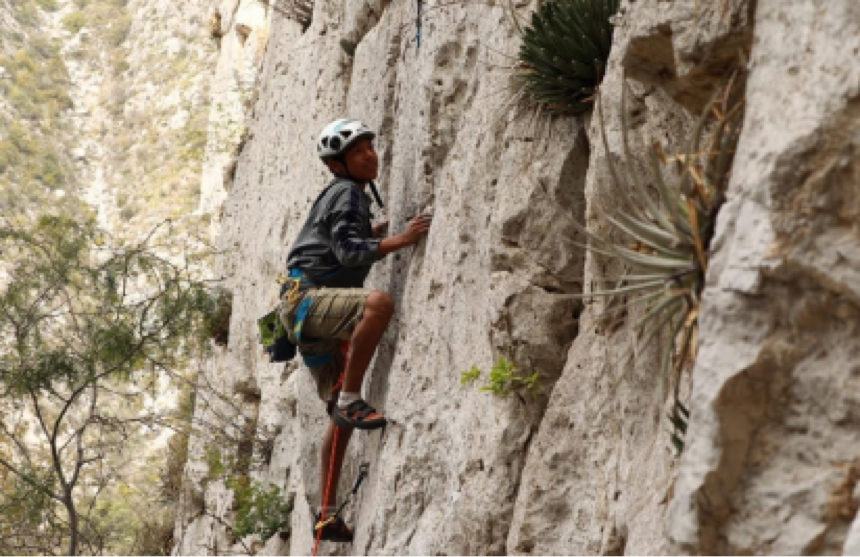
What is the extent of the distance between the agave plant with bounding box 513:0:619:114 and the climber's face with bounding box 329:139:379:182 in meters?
1.79

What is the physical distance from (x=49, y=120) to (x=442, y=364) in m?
39.2

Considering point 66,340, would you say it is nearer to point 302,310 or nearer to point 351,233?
point 302,310

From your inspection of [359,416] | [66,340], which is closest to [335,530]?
[359,416]

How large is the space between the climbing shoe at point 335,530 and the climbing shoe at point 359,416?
2.35ft

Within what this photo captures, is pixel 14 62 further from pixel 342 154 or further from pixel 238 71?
pixel 342 154

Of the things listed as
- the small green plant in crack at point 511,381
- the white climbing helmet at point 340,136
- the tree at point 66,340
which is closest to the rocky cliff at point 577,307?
the small green plant in crack at point 511,381

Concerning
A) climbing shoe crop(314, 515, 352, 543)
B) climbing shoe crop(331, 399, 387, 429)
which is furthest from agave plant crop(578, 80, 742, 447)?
climbing shoe crop(314, 515, 352, 543)

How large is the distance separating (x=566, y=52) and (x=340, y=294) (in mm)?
2412

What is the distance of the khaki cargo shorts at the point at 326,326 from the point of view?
24.1 ft

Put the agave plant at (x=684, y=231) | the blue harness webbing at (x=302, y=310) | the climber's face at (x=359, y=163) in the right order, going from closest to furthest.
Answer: the agave plant at (x=684, y=231) < the blue harness webbing at (x=302, y=310) < the climber's face at (x=359, y=163)

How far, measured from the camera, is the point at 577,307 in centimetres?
581

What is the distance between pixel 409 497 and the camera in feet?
21.1

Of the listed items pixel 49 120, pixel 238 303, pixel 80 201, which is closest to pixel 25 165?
pixel 80 201

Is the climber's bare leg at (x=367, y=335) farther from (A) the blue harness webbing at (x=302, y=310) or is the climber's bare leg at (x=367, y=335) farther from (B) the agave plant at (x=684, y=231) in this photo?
(B) the agave plant at (x=684, y=231)
